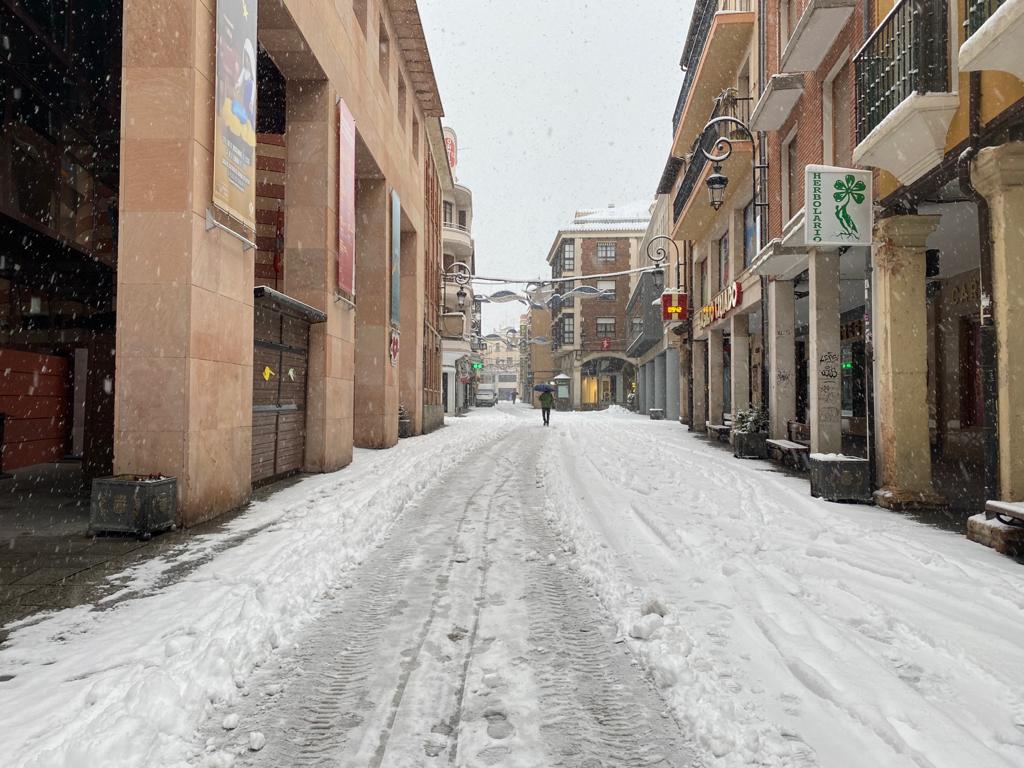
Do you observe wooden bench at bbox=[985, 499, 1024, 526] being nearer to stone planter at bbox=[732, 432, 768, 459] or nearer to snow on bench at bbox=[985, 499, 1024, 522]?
snow on bench at bbox=[985, 499, 1024, 522]

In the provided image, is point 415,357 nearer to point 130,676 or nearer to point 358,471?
point 358,471

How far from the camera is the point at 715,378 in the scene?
Answer: 21.8 m

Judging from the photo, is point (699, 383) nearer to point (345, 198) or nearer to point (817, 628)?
point (345, 198)

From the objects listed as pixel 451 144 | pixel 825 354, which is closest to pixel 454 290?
pixel 451 144

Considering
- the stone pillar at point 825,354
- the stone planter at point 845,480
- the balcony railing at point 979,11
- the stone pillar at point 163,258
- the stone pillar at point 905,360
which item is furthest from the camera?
the stone pillar at point 825,354

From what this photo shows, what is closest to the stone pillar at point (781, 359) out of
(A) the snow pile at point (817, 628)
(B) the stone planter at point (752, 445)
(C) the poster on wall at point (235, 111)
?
(B) the stone planter at point (752, 445)

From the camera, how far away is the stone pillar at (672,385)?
3419 cm

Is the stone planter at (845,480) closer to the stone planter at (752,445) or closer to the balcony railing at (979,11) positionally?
the balcony railing at (979,11)

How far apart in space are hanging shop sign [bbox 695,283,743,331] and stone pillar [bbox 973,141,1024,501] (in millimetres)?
11735

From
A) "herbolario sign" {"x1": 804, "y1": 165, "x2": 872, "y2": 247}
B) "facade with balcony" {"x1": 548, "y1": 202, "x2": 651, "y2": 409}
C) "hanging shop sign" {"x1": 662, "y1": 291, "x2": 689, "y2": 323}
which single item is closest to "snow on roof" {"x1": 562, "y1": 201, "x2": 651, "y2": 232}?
"facade with balcony" {"x1": 548, "y1": 202, "x2": 651, "y2": 409}

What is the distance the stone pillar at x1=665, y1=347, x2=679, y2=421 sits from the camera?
34188mm

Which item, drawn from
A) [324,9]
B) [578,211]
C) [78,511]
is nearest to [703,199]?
[324,9]

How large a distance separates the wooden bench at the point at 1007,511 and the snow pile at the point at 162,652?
5.47 m

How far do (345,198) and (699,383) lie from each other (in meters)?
17.2
